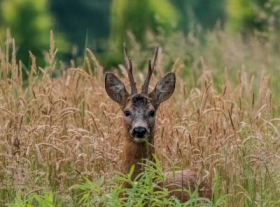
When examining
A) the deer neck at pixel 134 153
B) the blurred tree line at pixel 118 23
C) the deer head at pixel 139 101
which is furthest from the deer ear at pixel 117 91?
the blurred tree line at pixel 118 23

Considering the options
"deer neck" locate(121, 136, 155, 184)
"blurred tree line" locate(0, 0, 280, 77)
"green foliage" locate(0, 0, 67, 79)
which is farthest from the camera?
"green foliage" locate(0, 0, 67, 79)

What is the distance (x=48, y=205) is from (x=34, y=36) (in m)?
19.5

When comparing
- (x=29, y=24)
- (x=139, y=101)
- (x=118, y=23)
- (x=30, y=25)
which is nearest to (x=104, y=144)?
(x=139, y=101)

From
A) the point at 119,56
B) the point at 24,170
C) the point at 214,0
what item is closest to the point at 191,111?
the point at 24,170

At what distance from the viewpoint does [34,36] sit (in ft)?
84.2

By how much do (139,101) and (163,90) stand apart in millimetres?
351

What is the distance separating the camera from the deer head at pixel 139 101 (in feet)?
24.8

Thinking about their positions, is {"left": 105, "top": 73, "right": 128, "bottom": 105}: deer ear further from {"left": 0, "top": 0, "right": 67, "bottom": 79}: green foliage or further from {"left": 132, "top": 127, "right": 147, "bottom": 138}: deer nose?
{"left": 0, "top": 0, "right": 67, "bottom": 79}: green foliage

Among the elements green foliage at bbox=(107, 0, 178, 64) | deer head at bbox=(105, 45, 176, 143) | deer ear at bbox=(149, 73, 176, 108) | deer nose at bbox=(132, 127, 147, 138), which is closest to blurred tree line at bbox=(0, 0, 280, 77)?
green foliage at bbox=(107, 0, 178, 64)

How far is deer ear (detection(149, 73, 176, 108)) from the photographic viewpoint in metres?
7.97

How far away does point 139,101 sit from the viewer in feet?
25.5

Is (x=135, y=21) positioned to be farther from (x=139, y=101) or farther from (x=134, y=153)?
(x=134, y=153)

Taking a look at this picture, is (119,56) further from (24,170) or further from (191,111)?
(24,170)

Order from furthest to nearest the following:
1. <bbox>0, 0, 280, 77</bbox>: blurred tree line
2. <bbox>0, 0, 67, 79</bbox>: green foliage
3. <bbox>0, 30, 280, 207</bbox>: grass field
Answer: <bbox>0, 0, 67, 79</bbox>: green foliage < <bbox>0, 0, 280, 77</bbox>: blurred tree line < <bbox>0, 30, 280, 207</bbox>: grass field
